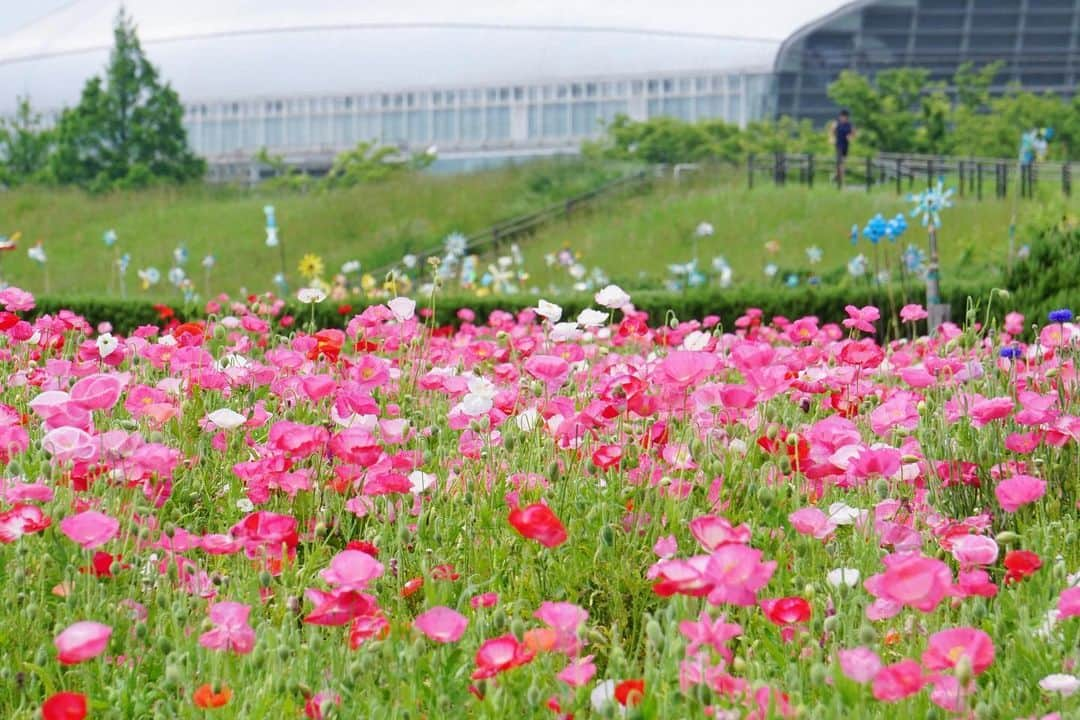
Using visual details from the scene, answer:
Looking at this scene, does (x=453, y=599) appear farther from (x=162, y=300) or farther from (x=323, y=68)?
(x=323, y=68)

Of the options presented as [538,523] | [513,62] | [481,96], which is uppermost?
[513,62]

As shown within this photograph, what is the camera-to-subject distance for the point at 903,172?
108ft

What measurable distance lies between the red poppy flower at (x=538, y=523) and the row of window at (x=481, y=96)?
5509 cm

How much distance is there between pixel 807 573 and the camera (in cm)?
309

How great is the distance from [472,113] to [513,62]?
3607mm

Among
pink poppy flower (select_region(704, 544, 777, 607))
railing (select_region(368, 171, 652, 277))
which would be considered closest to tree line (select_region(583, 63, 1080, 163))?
railing (select_region(368, 171, 652, 277))

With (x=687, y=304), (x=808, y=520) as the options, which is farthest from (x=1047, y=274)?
(x=808, y=520)

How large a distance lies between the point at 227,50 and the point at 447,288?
2123 inches

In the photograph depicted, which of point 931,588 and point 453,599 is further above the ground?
point 931,588

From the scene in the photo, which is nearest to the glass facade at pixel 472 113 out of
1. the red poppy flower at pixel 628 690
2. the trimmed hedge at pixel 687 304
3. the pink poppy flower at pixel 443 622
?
the trimmed hedge at pixel 687 304

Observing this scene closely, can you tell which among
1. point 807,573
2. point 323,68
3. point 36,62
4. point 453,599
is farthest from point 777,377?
point 36,62

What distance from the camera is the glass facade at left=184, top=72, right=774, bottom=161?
2205 inches

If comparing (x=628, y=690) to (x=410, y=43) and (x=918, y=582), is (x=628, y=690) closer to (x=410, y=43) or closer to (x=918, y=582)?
(x=918, y=582)

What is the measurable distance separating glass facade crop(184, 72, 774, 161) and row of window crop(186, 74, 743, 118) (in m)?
0.04
